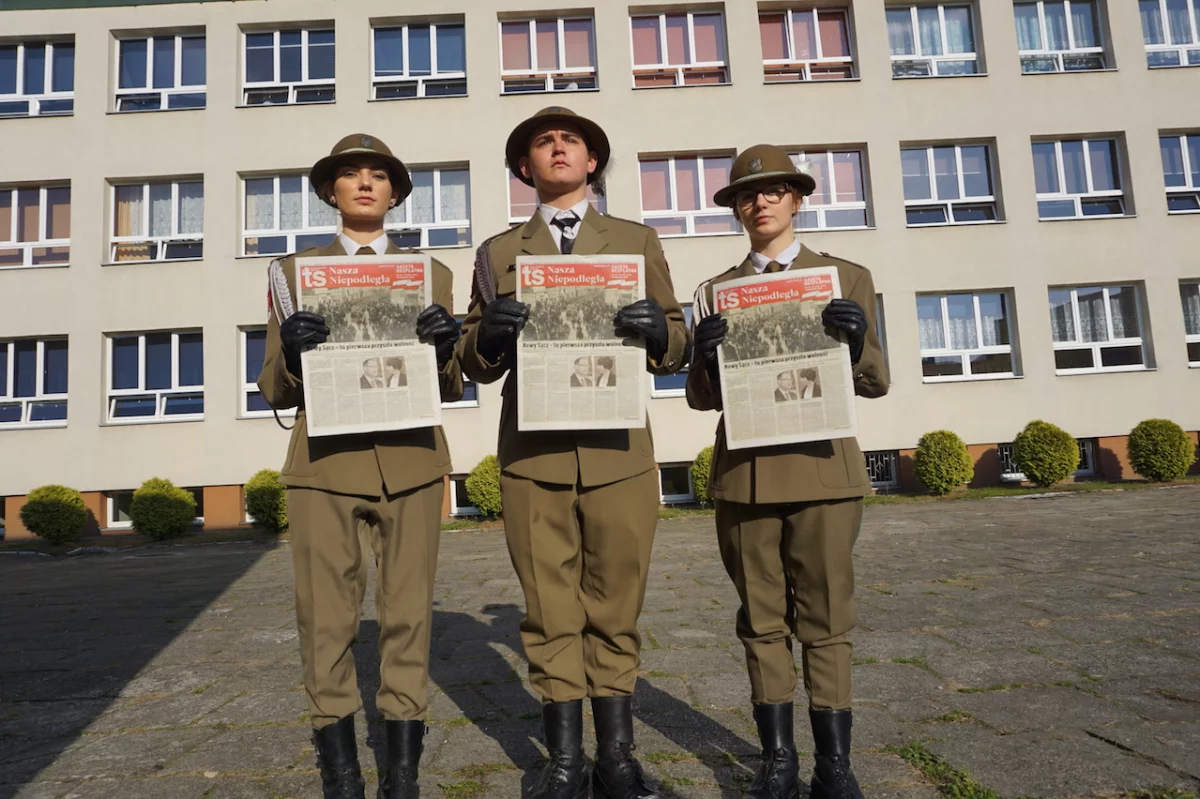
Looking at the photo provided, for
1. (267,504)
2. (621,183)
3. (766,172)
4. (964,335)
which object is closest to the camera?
(766,172)

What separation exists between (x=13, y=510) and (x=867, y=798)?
17366 millimetres

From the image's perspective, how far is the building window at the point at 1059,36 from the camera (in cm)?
1650

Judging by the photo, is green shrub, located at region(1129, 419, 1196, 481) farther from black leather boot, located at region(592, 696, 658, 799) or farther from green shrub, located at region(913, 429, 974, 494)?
black leather boot, located at region(592, 696, 658, 799)

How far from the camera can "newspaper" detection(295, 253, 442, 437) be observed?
2.57 metres

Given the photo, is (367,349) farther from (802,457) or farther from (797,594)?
(797,594)

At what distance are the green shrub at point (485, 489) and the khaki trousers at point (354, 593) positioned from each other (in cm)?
1117

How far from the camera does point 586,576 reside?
107 inches

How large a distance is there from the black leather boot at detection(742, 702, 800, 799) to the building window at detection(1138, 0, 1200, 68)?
64.8ft

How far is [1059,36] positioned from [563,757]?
19562 millimetres

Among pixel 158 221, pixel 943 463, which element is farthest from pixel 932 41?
pixel 158 221

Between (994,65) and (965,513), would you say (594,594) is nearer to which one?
(965,513)

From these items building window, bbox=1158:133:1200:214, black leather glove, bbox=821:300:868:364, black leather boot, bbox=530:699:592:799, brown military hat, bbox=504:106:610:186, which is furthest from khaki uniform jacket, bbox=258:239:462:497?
building window, bbox=1158:133:1200:214

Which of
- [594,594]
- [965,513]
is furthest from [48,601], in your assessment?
[965,513]

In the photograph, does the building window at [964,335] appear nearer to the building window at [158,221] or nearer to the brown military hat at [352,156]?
the brown military hat at [352,156]
